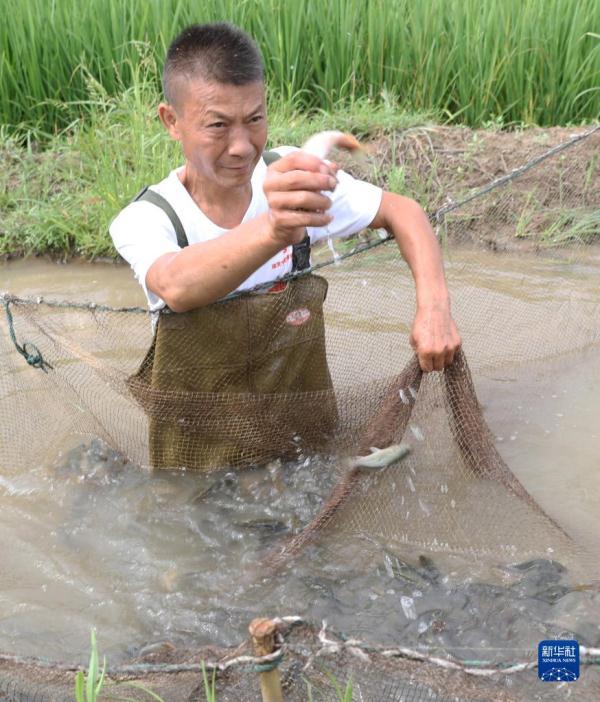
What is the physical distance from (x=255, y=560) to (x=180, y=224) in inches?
40.0

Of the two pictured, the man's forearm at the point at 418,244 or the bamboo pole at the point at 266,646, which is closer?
the bamboo pole at the point at 266,646

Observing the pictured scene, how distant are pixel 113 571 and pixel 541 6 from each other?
4655 millimetres

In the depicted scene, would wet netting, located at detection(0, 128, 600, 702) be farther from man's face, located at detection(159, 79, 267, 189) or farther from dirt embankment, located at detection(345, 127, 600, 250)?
dirt embankment, located at detection(345, 127, 600, 250)

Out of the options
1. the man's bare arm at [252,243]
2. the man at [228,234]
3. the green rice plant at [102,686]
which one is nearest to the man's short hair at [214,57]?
the man at [228,234]

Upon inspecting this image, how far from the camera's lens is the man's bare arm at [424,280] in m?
2.53

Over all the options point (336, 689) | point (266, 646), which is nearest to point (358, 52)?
point (336, 689)

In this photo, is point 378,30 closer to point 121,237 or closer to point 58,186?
point 58,186

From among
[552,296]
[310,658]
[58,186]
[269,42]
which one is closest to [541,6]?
[269,42]

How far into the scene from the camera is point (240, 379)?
2908 mm

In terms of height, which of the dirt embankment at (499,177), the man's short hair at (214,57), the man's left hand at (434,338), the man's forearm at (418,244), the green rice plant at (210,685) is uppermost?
the man's short hair at (214,57)

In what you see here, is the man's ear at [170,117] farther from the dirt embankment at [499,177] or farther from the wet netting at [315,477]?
the dirt embankment at [499,177]

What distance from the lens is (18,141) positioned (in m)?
5.94

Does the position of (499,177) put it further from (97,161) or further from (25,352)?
(25,352)

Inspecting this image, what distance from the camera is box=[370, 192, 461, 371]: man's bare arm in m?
2.53
